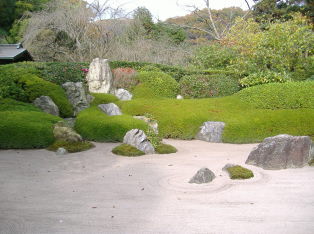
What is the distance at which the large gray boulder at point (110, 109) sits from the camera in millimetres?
12160

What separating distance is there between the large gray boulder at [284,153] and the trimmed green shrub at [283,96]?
435 cm

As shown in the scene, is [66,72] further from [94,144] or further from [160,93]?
[94,144]

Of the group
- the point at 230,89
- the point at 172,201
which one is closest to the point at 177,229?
the point at 172,201

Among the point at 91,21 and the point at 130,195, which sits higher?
the point at 91,21

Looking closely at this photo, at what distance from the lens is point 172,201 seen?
542cm

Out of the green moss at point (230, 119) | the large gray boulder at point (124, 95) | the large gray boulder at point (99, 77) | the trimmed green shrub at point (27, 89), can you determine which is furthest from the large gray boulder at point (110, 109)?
the large gray boulder at point (99, 77)

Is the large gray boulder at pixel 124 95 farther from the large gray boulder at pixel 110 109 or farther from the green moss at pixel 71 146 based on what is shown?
the green moss at pixel 71 146

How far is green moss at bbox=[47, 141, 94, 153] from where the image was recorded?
8992 millimetres

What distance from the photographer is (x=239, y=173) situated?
6.73 metres

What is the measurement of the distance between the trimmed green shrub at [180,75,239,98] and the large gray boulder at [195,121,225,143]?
15.0 ft

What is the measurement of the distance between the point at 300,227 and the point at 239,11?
31.3 metres

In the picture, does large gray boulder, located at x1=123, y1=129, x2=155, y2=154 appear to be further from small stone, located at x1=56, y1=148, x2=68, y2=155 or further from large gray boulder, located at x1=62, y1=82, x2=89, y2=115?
large gray boulder, located at x1=62, y1=82, x2=89, y2=115

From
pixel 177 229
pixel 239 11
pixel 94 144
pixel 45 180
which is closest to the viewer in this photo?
pixel 177 229

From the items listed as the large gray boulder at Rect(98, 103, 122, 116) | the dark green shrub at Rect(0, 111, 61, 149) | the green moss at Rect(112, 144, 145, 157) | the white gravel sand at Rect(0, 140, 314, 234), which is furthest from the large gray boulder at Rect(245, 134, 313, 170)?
the large gray boulder at Rect(98, 103, 122, 116)
